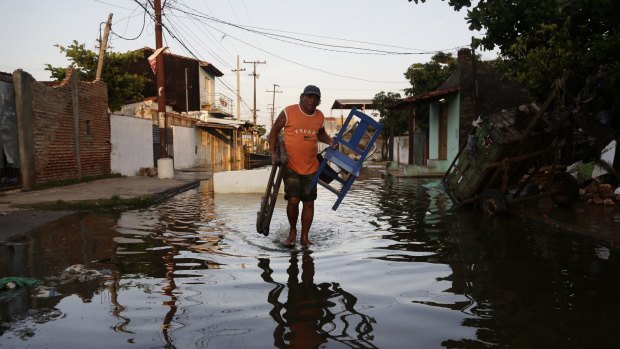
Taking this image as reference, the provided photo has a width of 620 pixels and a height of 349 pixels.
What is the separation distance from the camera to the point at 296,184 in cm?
563

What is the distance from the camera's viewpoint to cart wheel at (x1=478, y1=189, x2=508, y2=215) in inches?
311

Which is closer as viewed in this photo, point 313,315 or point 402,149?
point 313,315

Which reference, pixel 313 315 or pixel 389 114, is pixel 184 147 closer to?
pixel 389 114

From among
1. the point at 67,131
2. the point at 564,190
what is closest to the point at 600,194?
the point at 564,190

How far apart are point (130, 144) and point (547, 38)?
49.9ft

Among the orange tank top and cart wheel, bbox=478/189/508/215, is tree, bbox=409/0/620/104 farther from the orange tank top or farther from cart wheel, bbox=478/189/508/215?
the orange tank top

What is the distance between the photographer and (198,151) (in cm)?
3259

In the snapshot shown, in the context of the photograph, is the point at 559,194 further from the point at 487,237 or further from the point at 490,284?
the point at 490,284

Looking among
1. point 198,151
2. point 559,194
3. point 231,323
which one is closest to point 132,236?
point 231,323

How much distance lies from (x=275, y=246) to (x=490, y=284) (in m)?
2.49

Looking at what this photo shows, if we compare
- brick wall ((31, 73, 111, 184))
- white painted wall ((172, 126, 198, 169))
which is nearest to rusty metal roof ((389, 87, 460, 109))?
→ brick wall ((31, 73, 111, 184))

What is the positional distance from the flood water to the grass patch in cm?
209

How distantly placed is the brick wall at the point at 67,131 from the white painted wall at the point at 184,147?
33.5 ft

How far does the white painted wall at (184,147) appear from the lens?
2766cm
